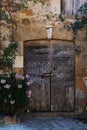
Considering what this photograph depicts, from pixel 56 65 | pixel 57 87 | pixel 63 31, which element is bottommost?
pixel 57 87

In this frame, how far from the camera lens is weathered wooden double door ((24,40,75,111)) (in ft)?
29.4

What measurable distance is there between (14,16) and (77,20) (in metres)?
1.63

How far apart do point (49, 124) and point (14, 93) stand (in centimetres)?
113

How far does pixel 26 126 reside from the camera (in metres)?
7.99

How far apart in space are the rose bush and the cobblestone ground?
47cm

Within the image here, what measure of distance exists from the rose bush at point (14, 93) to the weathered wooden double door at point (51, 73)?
68 cm

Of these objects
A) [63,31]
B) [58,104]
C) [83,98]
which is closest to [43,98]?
[58,104]

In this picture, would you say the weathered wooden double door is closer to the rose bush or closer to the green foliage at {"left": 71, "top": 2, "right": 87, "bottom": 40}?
the green foliage at {"left": 71, "top": 2, "right": 87, "bottom": 40}

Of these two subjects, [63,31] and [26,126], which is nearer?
[26,126]

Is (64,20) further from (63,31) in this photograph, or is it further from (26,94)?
(26,94)

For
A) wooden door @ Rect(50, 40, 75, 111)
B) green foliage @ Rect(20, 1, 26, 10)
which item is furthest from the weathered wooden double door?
green foliage @ Rect(20, 1, 26, 10)

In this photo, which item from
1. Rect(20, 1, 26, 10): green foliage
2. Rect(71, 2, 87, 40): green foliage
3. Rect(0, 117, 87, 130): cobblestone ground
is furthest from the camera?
Rect(71, 2, 87, 40): green foliage

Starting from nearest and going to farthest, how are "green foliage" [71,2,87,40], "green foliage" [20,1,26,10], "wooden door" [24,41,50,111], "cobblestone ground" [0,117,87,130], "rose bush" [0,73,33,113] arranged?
"cobblestone ground" [0,117,87,130] < "rose bush" [0,73,33,113] < "green foliage" [20,1,26,10] < "green foliage" [71,2,87,40] < "wooden door" [24,41,50,111]

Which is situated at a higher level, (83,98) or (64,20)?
(64,20)
